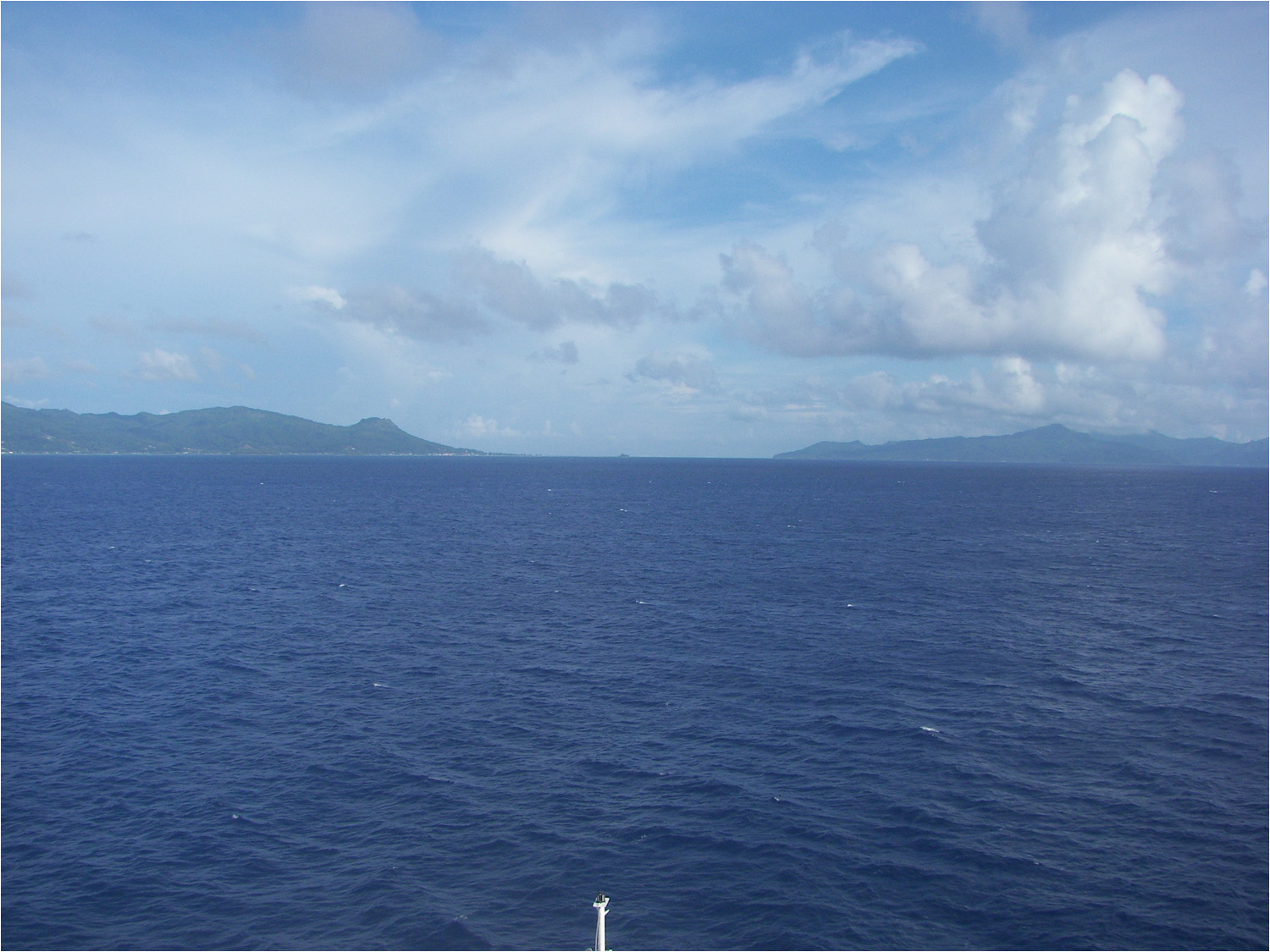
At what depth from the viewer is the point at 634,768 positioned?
53938 mm

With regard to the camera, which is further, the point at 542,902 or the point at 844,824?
the point at 844,824

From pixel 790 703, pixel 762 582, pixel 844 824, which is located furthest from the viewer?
pixel 762 582

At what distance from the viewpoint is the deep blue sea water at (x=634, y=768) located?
128 feet

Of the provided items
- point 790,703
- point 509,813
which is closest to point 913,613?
point 790,703

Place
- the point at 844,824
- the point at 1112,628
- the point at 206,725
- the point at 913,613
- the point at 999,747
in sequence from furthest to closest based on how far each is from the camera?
the point at 913,613, the point at 1112,628, the point at 206,725, the point at 999,747, the point at 844,824

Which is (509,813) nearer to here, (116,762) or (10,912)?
(10,912)

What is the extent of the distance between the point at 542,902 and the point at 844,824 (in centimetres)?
1961

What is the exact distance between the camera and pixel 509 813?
157ft

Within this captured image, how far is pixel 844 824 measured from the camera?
46.6m

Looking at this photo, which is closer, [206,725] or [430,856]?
[430,856]

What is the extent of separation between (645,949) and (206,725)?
145ft

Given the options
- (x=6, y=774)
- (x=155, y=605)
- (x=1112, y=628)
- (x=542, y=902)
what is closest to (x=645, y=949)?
(x=542, y=902)

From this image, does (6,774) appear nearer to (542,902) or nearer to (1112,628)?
(542,902)

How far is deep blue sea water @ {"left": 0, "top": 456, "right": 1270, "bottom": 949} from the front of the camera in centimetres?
3888
